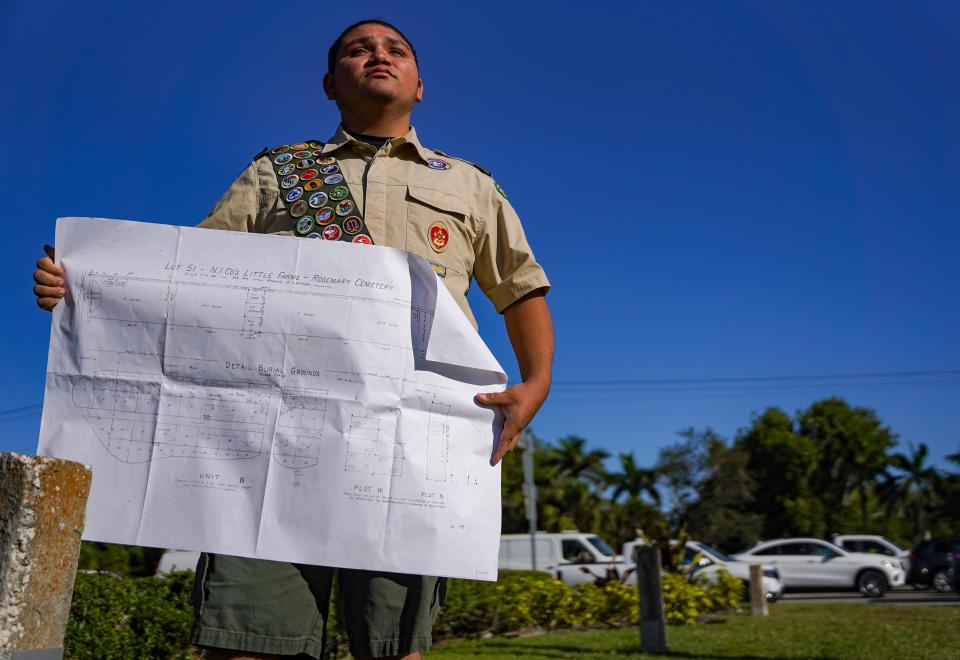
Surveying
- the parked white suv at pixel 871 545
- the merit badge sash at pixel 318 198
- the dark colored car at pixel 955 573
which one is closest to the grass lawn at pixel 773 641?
the merit badge sash at pixel 318 198

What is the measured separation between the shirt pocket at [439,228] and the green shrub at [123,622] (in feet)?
15.1

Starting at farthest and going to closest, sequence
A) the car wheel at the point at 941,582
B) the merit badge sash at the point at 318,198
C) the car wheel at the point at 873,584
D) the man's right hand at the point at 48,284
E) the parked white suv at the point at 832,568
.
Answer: the car wheel at the point at 941,582 → the parked white suv at the point at 832,568 → the car wheel at the point at 873,584 → the merit badge sash at the point at 318,198 → the man's right hand at the point at 48,284

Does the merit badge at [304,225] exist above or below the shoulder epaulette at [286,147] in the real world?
Answer: below

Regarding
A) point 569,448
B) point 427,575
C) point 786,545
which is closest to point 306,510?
point 427,575

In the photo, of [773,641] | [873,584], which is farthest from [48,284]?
[873,584]

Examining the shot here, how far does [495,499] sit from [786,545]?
→ 20233 mm

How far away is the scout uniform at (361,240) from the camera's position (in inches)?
71.1

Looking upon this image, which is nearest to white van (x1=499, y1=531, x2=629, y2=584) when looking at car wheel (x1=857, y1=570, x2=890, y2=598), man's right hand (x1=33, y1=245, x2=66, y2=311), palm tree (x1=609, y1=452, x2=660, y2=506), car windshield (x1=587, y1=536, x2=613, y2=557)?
car windshield (x1=587, y1=536, x2=613, y2=557)

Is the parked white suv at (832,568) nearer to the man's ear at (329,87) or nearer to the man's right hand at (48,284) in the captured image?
the man's ear at (329,87)

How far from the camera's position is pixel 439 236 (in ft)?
7.06

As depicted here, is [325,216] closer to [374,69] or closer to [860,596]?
[374,69]

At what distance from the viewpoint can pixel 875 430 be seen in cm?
4606

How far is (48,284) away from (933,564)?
2200 centimetres

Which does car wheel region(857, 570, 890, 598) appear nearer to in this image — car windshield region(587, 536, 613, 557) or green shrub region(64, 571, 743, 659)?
car windshield region(587, 536, 613, 557)
